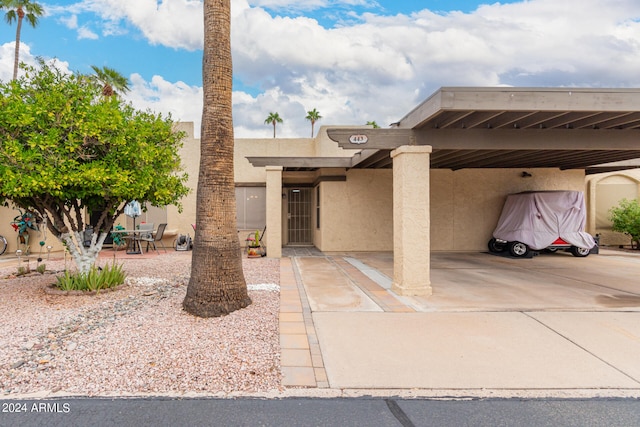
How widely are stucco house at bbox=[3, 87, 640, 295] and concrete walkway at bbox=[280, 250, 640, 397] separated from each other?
113 cm

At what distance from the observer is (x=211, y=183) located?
4.86 m

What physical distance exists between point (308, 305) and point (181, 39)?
812 cm

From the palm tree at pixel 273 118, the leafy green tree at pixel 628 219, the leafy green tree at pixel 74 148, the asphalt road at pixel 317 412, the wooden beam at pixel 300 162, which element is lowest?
the asphalt road at pixel 317 412

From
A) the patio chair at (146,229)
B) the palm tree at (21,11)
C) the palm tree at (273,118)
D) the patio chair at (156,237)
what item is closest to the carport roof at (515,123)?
the patio chair at (156,237)

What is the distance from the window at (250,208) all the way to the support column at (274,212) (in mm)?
2768

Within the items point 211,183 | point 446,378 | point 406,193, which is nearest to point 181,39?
point 211,183

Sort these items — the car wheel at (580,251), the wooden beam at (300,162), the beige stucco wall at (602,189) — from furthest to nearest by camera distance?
the beige stucco wall at (602,189) → the car wheel at (580,251) → the wooden beam at (300,162)

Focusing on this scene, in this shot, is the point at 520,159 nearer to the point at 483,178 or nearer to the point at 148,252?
the point at 483,178

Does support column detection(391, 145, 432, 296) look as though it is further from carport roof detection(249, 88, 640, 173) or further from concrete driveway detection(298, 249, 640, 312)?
carport roof detection(249, 88, 640, 173)

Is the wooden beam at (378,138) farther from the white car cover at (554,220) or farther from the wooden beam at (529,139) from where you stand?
the white car cover at (554,220)

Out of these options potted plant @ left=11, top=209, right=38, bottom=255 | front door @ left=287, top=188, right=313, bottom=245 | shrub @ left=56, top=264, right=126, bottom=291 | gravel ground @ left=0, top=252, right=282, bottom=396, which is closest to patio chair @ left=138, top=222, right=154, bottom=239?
potted plant @ left=11, top=209, right=38, bottom=255

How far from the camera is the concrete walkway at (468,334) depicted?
3191 millimetres

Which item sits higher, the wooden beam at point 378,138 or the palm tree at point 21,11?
the palm tree at point 21,11

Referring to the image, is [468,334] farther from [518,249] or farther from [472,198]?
[472,198]
